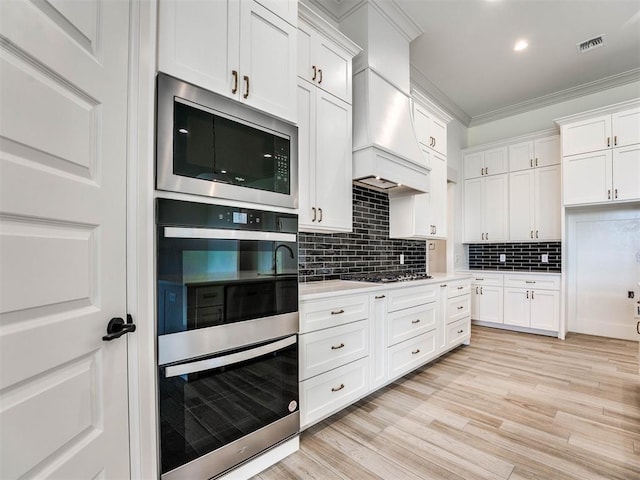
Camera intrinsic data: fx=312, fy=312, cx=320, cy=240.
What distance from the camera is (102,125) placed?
3.18 feet

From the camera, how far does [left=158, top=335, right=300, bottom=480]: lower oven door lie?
1252mm

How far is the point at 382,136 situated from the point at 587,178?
3040 mm

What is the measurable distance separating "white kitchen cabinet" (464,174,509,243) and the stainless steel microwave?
4.07 m

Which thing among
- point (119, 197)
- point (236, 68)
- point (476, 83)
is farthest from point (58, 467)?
point (476, 83)

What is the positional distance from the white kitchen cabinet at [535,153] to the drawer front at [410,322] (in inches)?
113

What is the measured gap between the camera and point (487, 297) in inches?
180

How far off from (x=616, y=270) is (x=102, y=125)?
5.54 meters

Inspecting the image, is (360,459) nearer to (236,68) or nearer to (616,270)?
(236,68)

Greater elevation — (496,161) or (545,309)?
(496,161)

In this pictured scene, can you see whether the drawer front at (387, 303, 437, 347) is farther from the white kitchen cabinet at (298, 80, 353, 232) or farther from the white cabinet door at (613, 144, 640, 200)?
the white cabinet door at (613, 144, 640, 200)

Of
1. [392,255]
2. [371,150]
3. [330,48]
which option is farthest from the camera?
[392,255]

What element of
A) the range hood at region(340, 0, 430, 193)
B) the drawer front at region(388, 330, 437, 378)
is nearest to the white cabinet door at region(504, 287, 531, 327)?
the drawer front at region(388, 330, 437, 378)

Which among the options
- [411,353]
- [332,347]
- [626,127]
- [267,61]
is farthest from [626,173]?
[267,61]

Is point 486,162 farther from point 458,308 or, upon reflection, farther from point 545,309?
point 458,308
